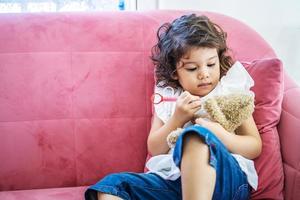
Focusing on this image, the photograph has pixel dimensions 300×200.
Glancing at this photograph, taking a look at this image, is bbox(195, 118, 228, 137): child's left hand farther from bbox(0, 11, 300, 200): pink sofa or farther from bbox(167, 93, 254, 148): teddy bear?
bbox(0, 11, 300, 200): pink sofa

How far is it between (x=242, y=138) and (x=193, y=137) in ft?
0.69

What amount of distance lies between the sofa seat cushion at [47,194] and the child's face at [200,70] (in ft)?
1.54

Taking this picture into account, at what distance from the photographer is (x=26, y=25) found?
128 centimetres

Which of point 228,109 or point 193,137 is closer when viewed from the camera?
point 193,137

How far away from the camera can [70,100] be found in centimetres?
124

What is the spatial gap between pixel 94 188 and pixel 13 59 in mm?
557

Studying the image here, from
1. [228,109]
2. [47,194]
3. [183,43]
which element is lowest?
[47,194]

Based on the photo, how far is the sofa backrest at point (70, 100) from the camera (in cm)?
122

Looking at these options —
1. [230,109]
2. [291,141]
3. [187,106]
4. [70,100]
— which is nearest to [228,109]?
[230,109]

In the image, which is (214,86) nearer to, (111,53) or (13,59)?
(111,53)

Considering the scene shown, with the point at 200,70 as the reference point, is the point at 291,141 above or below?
below

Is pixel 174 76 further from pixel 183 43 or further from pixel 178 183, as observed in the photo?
pixel 178 183

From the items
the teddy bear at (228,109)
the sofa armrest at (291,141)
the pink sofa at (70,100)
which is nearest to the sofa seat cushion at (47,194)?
the pink sofa at (70,100)

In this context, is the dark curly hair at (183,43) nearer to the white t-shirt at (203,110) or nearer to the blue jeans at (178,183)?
the white t-shirt at (203,110)
